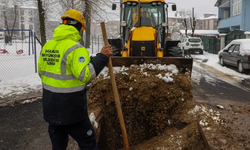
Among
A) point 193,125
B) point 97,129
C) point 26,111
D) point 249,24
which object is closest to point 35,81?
point 26,111

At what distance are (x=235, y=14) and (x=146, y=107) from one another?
26784mm

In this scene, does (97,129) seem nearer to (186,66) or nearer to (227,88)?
(186,66)

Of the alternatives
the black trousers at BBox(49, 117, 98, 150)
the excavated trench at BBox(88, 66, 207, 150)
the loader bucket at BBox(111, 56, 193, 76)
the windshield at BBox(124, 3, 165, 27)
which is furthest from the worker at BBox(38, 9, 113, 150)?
the windshield at BBox(124, 3, 165, 27)

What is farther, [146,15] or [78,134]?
[146,15]

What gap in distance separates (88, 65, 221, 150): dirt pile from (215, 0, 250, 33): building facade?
22.0 m

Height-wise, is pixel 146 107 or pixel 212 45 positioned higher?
pixel 212 45

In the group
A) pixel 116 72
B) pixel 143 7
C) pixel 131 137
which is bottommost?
pixel 131 137

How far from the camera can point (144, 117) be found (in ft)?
16.6

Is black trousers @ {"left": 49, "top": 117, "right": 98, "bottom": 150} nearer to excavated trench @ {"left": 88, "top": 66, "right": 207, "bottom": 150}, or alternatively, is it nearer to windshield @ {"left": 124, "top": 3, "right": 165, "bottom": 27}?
excavated trench @ {"left": 88, "top": 66, "right": 207, "bottom": 150}

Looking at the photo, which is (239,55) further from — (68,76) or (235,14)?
(235,14)

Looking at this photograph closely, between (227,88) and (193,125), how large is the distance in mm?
5089

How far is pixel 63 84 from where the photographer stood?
8.77ft

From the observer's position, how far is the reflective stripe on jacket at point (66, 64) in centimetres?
262

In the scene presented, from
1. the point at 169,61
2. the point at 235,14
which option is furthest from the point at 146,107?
the point at 235,14
